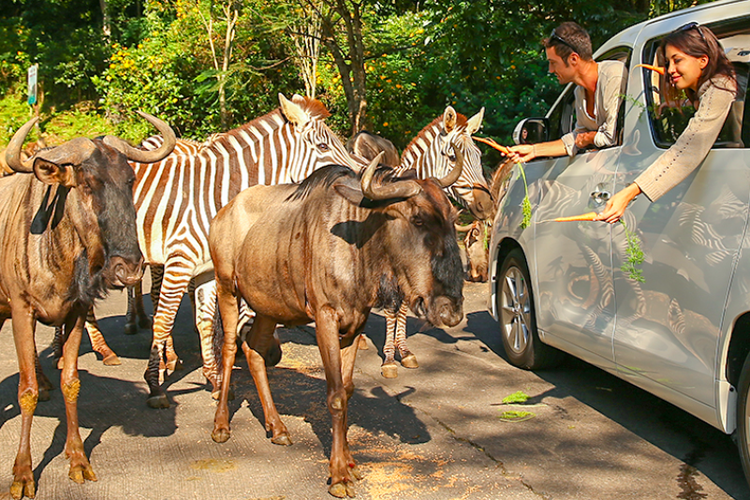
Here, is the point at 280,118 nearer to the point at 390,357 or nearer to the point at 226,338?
the point at 390,357

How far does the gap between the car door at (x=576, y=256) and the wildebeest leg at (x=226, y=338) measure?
245cm

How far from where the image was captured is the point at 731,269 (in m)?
3.96

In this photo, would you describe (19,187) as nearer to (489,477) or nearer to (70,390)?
(70,390)

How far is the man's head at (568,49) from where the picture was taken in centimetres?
564

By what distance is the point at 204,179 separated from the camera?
7102 millimetres

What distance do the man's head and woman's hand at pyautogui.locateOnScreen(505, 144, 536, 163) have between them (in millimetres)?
625

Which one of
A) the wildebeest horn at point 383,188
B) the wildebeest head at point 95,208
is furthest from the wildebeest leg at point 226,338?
the wildebeest horn at point 383,188

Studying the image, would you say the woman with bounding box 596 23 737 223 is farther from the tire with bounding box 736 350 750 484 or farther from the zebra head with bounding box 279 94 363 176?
the zebra head with bounding box 279 94 363 176

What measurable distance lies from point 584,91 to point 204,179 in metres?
3.45

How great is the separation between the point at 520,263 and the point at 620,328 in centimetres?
185

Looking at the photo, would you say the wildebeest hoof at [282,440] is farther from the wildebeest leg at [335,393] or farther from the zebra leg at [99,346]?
the zebra leg at [99,346]

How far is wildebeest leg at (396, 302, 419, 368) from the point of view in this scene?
703 centimetres

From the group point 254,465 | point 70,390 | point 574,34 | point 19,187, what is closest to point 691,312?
point 574,34

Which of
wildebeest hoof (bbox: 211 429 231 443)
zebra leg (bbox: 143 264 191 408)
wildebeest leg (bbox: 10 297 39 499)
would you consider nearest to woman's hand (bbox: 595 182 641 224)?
wildebeest hoof (bbox: 211 429 231 443)
